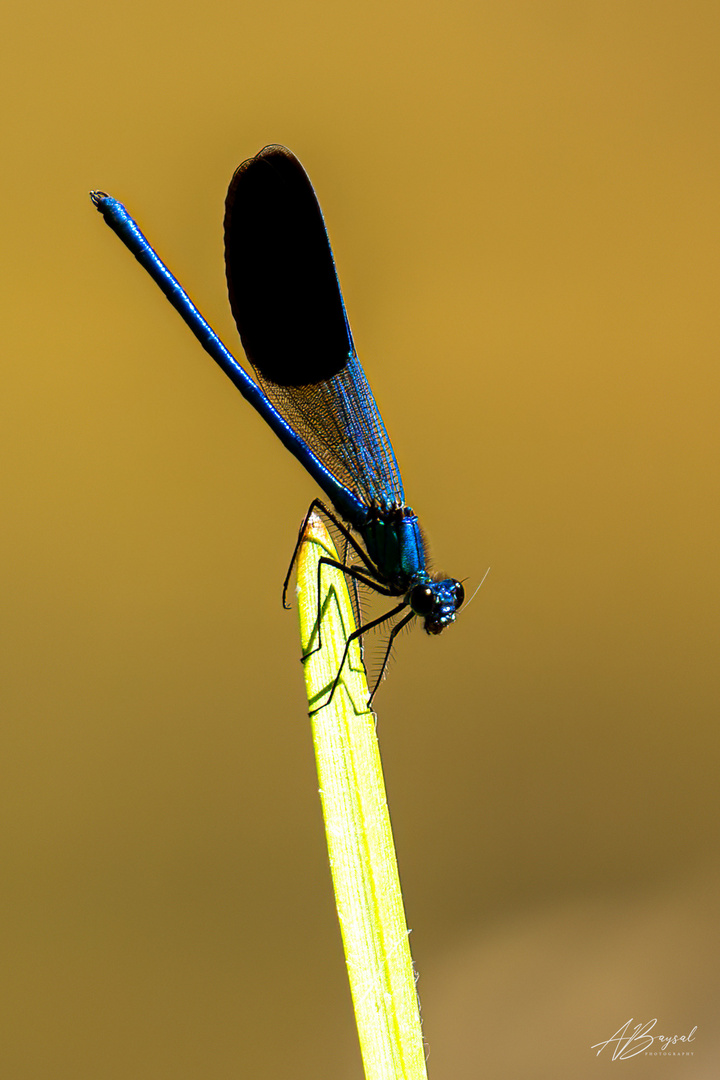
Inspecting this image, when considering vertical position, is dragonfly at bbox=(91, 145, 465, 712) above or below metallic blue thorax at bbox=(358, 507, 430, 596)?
above

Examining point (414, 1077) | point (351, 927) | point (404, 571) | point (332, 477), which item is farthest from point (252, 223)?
point (414, 1077)

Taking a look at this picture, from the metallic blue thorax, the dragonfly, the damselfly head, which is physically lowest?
the damselfly head

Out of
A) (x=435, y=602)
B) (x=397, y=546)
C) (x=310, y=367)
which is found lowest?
(x=435, y=602)

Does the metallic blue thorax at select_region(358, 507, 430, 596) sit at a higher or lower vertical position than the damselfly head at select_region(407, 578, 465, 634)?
higher

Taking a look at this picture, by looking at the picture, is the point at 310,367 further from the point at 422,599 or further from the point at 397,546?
the point at 422,599

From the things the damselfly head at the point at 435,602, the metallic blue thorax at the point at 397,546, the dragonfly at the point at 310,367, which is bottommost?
the damselfly head at the point at 435,602

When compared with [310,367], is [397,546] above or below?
below

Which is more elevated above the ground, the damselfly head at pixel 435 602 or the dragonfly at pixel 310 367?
the dragonfly at pixel 310 367

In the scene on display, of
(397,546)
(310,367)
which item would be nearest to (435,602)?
(397,546)
